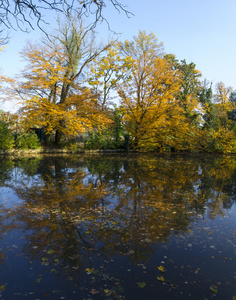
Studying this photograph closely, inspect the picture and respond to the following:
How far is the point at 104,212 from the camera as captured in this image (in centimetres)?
617

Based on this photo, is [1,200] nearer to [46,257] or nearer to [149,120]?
[46,257]

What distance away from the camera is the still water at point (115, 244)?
3.13 meters

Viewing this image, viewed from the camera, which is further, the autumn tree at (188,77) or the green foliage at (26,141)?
the autumn tree at (188,77)

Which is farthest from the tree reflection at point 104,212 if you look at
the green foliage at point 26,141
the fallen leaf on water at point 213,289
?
the green foliage at point 26,141

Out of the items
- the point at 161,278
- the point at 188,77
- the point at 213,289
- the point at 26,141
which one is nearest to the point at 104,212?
the point at 161,278

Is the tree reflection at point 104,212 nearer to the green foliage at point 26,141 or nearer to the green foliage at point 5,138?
the green foliage at point 5,138

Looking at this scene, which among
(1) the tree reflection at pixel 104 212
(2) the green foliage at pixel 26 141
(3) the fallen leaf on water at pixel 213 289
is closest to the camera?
(3) the fallen leaf on water at pixel 213 289

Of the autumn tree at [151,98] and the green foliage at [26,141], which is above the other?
the autumn tree at [151,98]

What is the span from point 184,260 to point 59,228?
2.61 metres

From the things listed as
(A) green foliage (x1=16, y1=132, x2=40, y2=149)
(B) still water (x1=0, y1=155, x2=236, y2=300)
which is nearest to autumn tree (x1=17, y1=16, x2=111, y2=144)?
(A) green foliage (x1=16, y1=132, x2=40, y2=149)

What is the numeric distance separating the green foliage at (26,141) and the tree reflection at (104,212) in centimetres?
1178

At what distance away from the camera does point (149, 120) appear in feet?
75.5

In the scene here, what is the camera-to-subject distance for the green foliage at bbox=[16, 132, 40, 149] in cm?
2128

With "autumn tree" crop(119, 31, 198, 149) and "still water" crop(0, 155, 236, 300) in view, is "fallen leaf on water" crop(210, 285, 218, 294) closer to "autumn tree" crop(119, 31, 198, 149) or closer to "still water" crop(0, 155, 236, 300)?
"still water" crop(0, 155, 236, 300)
